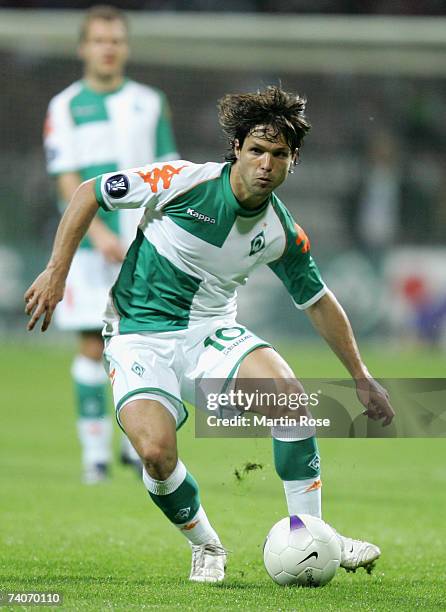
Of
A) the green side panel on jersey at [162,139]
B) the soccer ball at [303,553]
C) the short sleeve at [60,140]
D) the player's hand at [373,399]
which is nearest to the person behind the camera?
the soccer ball at [303,553]

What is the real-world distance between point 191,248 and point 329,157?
1208cm

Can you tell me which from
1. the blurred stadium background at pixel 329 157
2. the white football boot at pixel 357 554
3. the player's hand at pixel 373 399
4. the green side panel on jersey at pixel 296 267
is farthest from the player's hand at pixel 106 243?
the blurred stadium background at pixel 329 157

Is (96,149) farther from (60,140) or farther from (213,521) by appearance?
(213,521)

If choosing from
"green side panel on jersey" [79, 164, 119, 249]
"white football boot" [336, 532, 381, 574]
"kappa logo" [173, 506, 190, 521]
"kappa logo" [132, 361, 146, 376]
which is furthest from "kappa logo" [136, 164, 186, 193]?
"green side panel on jersey" [79, 164, 119, 249]

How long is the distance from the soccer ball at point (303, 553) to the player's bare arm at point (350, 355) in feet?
1.83

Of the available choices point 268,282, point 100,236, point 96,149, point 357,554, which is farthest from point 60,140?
point 268,282

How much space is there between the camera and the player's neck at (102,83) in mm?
7957

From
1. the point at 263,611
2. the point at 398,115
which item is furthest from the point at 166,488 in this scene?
the point at 398,115

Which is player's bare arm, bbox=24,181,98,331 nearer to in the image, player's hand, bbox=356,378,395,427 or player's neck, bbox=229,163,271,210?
player's neck, bbox=229,163,271,210

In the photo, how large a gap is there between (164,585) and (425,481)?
3.83 m

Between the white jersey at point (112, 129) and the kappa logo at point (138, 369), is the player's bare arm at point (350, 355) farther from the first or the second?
the white jersey at point (112, 129)

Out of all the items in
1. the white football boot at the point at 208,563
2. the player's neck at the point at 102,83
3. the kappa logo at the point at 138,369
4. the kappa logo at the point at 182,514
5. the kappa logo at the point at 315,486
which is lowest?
the white football boot at the point at 208,563

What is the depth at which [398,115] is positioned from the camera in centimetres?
1678

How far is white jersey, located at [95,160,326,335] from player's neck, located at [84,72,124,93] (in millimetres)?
3222
